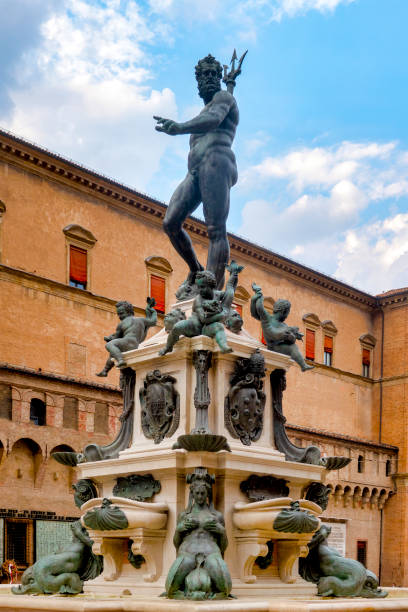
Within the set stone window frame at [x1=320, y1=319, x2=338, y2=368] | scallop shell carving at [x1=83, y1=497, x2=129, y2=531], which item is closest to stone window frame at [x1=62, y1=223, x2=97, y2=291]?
stone window frame at [x1=320, y1=319, x2=338, y2=368]

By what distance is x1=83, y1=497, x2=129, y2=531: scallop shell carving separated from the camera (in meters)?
6.94

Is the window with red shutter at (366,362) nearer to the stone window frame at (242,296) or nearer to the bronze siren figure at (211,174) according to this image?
the stone window frame at (242,296)

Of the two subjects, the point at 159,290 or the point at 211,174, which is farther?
the point at 159,290

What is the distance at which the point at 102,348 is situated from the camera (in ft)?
100

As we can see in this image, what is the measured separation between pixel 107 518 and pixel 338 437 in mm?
31888

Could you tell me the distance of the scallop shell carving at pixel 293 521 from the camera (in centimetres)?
691

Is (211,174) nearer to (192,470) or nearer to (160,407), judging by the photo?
(160,407)

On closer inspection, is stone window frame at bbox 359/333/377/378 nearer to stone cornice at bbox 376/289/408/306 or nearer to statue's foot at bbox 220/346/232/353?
stone cornice at bbox 376/289/408/306

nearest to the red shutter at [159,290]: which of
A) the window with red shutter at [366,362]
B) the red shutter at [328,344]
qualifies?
the red shutter at [328,344]

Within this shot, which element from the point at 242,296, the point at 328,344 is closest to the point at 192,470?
the point at 242,296

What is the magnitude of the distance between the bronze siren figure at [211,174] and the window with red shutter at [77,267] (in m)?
22.1

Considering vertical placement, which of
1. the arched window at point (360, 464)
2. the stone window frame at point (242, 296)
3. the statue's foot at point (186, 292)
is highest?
the stone window frame at point (242, 296)

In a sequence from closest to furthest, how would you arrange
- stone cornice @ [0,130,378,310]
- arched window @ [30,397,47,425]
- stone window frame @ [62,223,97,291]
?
arched window @ [30,397,47,425], stone cornice @ [0,130,378,310], stone window frame @ [62,223,97,291]

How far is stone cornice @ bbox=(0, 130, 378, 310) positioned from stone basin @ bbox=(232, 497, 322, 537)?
23166mm
